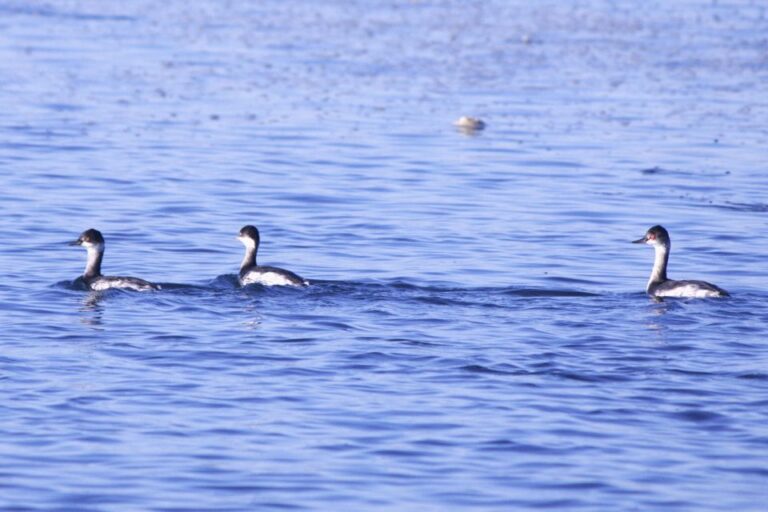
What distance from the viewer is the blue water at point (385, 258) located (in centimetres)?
1233

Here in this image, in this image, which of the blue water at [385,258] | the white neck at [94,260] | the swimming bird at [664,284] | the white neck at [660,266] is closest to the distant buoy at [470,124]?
the blue water at [385,258]

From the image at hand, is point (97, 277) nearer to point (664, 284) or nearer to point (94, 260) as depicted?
point (94, 260)

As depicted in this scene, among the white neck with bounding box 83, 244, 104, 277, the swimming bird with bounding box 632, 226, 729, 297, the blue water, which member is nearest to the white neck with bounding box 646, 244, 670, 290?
the swimming bird with bounding box 632, 226, 729, 297

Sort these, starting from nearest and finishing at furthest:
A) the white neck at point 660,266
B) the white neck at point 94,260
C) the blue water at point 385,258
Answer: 1. the blue water at point 385,258
2. the white neck at point 660,266
3. the white neck at point 94,260

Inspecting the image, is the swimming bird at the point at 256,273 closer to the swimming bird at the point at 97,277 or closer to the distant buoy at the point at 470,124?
the swimming bird at the point at 97,277

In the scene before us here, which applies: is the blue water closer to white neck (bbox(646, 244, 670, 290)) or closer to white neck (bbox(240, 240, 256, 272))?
white neck (bbox(646, 244, 670, 290))

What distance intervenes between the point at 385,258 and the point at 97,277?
13.1 ft

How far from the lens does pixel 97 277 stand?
18.8 m

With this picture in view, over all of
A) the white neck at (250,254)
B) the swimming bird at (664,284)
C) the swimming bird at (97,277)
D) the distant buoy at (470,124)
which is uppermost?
the distant buoy at (470,124)

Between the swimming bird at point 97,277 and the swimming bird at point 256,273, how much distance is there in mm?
1145

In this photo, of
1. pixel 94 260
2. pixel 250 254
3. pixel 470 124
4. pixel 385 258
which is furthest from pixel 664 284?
pixel 470 124

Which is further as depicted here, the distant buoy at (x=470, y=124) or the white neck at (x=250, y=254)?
the distant buoy at (x=470, y=124)

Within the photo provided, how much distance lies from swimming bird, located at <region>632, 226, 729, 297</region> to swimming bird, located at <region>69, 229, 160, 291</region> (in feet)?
18.5

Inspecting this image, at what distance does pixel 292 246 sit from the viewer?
2216cm
